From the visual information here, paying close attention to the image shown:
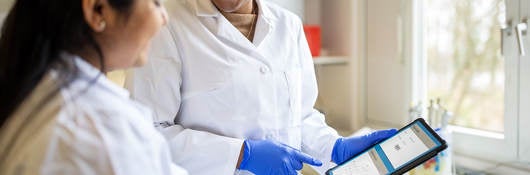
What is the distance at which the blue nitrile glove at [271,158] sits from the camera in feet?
3.09

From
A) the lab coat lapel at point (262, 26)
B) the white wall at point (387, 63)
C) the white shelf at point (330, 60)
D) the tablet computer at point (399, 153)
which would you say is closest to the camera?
the tablet computer at point (399, 153)

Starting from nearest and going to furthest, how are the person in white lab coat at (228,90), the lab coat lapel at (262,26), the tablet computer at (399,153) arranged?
the tablet computer at (399,153), the person in white lab coat at (228,90), the lab coat lapel at (262,26)

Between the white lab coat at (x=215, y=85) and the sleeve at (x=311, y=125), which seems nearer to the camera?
the white lab coat at (x=215, y=85)

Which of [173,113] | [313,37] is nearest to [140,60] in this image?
[173,113]

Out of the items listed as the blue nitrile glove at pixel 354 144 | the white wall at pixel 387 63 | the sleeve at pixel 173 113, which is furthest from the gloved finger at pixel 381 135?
the white wall at pixel 387 63

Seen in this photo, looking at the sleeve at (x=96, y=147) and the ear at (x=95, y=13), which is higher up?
the ear at (x=95, y=13)

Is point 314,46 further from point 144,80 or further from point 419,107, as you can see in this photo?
point 144,80

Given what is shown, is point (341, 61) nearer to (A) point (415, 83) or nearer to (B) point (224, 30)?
(A) point (415, 83)

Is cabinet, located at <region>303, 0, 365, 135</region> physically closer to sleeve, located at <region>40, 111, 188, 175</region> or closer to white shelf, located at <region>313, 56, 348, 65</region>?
white shelf, located at <region>313, 56, 348, 65</region>

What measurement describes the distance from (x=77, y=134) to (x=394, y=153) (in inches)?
26.2

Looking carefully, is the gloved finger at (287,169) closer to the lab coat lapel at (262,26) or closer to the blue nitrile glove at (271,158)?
the blue nitrile glove at (271,158)

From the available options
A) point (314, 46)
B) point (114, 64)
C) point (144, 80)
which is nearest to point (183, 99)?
point (144, 80)

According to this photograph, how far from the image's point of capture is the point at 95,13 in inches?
19.5

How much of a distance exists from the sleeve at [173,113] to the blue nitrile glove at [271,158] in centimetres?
3
